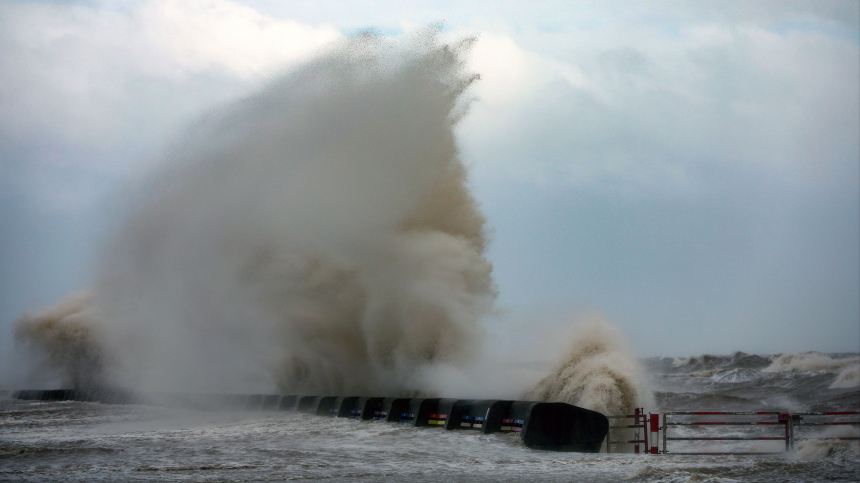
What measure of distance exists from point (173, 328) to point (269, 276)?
5.93 metres

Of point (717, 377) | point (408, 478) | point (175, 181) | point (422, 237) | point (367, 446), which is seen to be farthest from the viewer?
point (717, 377)

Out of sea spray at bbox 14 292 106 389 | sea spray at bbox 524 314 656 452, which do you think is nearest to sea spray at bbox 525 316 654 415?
sea spray at bbox 524 314 656 452

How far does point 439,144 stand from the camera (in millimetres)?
18609

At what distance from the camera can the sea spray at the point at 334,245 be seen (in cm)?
1697

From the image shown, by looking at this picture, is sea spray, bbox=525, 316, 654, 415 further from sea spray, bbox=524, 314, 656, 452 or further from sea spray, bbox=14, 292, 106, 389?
sea spray, bbox=14, 292, 106, 389

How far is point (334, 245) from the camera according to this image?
1869 centimetres

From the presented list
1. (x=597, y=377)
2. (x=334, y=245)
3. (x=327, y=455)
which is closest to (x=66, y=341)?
(x=334, y=245)

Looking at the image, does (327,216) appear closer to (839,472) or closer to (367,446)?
(367,446)

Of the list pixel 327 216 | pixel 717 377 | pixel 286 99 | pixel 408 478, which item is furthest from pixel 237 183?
pixel 717 377

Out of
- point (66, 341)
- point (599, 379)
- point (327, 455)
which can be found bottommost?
point (327, 455)

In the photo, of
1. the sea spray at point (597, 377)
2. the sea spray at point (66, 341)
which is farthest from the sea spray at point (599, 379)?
the sea spray at point (66, 341)

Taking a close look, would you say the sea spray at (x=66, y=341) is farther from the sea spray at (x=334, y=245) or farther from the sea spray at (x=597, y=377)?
the sea spray at (x=597, y=377)

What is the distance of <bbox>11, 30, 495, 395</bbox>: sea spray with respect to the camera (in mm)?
16969

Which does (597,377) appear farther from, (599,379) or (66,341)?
(66,341)
